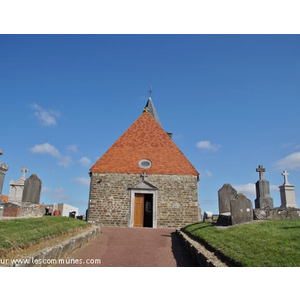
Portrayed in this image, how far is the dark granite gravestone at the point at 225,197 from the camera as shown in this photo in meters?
13.1

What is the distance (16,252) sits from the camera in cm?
531

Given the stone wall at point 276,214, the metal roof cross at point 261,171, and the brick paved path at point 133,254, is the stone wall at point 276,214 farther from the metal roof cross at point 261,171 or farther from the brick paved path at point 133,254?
the metal roof cross at point 261,171

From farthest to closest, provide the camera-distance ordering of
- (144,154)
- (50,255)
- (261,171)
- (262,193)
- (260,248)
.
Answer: (144,154)
(261,171)
(262,193)
(50,255)
(260,248)

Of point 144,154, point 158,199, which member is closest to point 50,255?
point 158,199

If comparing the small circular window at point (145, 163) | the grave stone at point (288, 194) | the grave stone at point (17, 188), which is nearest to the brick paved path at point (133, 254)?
the small circular window at point (145, 163)

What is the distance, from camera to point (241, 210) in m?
9.59

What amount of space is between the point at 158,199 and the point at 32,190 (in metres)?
7.57

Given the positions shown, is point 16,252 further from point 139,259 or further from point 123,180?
point 123,180

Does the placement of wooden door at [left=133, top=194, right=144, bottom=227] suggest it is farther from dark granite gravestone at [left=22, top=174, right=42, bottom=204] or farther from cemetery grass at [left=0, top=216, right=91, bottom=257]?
cemetery grass at [left=0, top=216, right=91, bottom=257]

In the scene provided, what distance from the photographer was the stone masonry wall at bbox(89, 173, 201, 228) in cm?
1597

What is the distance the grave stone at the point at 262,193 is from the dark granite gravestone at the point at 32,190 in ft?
39.1

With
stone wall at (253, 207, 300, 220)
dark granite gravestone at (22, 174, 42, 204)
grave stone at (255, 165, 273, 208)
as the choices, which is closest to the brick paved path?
stone wall at (253, 207, 300, 220)

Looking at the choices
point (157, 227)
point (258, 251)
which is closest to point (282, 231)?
point (258, 251)

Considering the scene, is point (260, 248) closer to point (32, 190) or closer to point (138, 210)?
point (32, 190)
